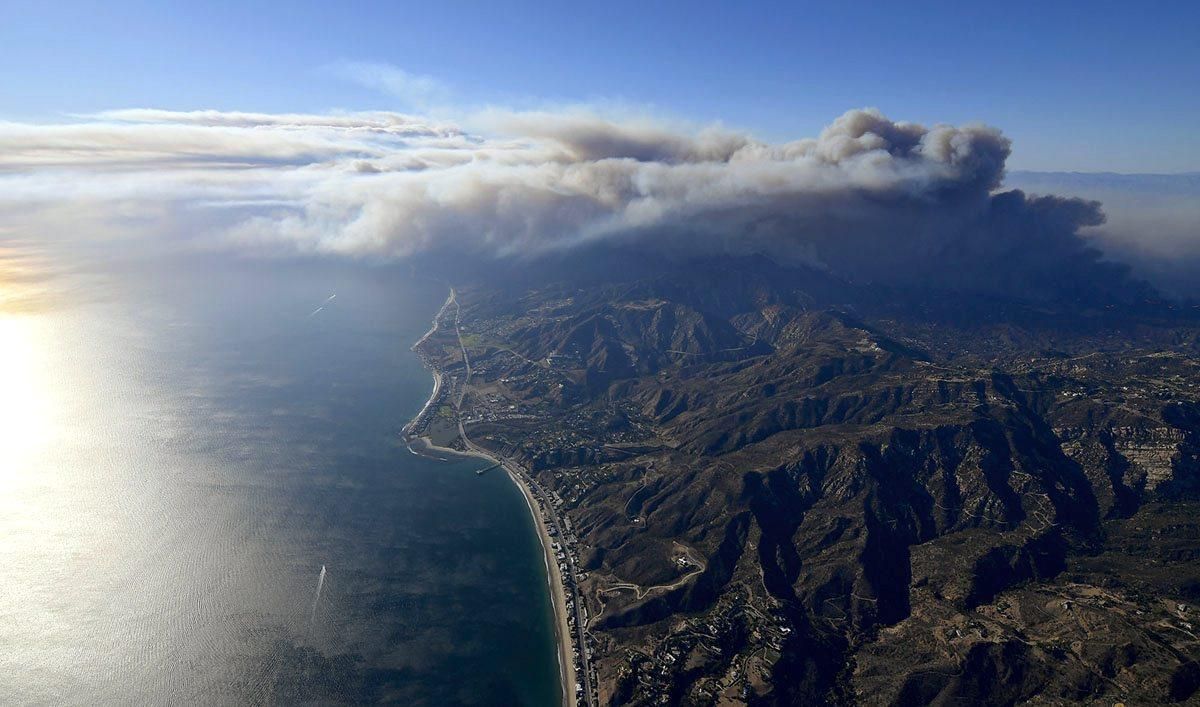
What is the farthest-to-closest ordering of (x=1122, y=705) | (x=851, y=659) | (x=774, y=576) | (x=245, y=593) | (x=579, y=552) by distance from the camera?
(x=579, y=552)
(x=774, y=576)
(x=245, y=593)
(x=851, y=659)
(x=1122, y=705)

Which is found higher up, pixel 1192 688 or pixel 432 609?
pixel 1192 688

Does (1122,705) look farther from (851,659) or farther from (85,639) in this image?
(85,639)

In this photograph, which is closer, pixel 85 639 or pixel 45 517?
pixel 85 639

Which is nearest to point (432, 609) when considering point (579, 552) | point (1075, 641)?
point (579, 552)

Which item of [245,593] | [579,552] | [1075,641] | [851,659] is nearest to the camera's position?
[1075,641]

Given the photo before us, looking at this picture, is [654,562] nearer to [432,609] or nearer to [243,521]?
[432,609]

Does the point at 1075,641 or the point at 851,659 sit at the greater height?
the point at 1075,641

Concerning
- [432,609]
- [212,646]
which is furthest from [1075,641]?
[212,646]

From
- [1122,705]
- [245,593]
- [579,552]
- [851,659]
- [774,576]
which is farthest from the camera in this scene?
[579,552]

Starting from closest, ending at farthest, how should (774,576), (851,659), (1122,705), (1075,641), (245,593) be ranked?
(1122,705) < (1075,641) < (851,659) < (245,593) < (774,576)
